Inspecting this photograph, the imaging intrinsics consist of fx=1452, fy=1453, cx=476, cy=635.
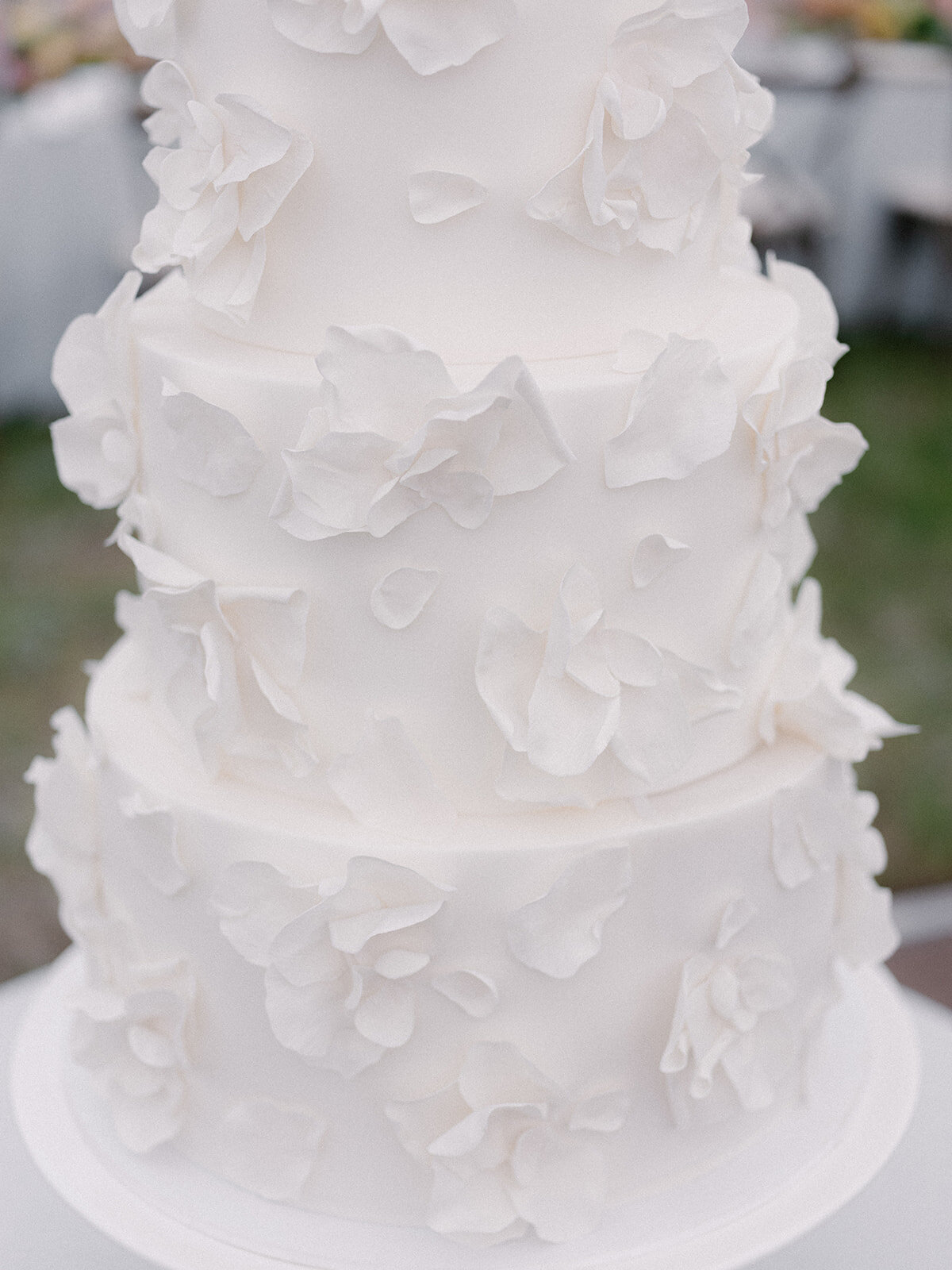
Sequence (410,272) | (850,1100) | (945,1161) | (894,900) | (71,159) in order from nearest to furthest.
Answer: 1. (410,272)
2. (850,1100)
3. (945,1161)
4. (894,900)
5. (71,159)

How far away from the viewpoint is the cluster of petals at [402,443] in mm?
932

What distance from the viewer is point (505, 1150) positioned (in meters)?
1.08

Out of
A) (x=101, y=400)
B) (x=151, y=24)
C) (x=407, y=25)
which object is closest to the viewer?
(x=407, y=25)

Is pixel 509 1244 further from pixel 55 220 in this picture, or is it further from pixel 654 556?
pixel 55 220

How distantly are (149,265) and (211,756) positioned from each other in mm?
374

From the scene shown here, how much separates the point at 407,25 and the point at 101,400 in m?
0.39

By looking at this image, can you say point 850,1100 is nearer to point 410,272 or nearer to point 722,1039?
point 722,1039

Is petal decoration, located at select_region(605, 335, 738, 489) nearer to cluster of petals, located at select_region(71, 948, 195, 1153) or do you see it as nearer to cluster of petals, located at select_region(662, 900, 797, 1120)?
cluster of petals, located at select_region(662, 900, 797, 1120)

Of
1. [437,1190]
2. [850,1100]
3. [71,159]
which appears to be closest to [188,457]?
[437,1190]

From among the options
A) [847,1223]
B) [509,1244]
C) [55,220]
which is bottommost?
[55,220]

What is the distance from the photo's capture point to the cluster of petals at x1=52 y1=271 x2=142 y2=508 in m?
1.10

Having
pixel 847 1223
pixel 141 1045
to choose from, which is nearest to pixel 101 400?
pixel 141 1045

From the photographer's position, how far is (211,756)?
1.10m

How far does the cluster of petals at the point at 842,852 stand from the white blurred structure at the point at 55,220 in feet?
12.5
